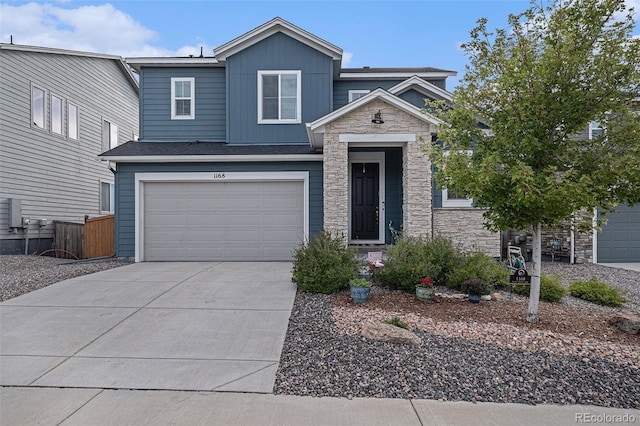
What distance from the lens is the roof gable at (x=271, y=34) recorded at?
11.8m

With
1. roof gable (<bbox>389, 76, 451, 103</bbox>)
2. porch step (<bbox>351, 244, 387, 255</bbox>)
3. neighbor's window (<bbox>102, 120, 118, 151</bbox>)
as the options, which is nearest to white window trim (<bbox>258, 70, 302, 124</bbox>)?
roof gable (<bbox>389, 76, 451, 103</bbox>)

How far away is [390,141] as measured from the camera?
980 cm

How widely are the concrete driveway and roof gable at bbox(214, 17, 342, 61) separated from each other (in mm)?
7247

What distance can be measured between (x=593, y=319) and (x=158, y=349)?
592 centimetres

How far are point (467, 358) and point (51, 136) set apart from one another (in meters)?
15.7

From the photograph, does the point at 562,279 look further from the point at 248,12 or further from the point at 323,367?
the point at 248,12

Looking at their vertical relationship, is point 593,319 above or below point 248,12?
below

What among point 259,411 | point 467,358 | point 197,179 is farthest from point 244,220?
point 259,411

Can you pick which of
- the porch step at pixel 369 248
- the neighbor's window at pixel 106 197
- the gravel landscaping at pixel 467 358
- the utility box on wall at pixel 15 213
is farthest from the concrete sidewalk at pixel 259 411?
the neighbor's window at pixel 106 197

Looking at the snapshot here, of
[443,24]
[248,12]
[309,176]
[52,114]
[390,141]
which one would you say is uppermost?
[248,12]

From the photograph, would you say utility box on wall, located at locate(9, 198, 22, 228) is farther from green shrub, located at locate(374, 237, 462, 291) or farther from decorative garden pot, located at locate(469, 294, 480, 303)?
decorative garden pot, located at locate(469, 294, 480, 303)

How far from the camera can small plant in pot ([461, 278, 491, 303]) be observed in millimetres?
6453

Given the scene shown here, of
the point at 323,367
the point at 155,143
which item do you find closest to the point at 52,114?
the point at 155,143

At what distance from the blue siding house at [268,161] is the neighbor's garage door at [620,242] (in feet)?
14.2
